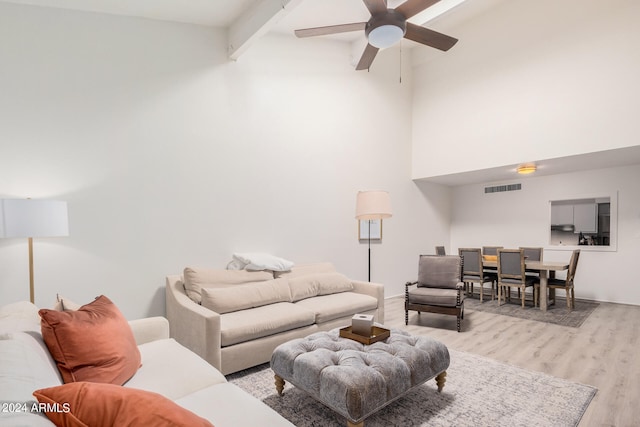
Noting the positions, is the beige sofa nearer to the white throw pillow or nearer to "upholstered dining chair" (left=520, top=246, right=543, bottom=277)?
the white throw pillow

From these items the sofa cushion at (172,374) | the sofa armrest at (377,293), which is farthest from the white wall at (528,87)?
the sofa cushion at (172,374)

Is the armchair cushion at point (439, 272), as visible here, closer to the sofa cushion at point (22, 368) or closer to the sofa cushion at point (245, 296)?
the sofa cushion at point (245, 296)

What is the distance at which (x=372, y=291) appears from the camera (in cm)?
395

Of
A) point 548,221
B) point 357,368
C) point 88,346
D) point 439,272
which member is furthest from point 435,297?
point 548,221

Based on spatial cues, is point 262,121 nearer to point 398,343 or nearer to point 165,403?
point 398,343

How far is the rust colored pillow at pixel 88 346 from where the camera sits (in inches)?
56.9

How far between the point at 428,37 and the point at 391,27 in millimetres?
540

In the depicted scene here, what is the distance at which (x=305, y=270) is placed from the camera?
4148mm

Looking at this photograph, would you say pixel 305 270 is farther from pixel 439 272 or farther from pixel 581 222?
pixel 581 222

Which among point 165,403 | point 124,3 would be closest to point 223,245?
point 124,3

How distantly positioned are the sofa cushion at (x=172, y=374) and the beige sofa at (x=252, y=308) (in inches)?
19.0

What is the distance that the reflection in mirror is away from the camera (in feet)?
17.9

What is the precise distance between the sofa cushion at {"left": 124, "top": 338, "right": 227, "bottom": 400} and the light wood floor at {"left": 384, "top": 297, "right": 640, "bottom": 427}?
2.32 metres

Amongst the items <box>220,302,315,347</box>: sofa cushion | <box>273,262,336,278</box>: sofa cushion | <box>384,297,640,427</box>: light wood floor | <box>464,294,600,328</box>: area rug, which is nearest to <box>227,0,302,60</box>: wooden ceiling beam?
<box>273,262,336,278</box>: sofa cushion
